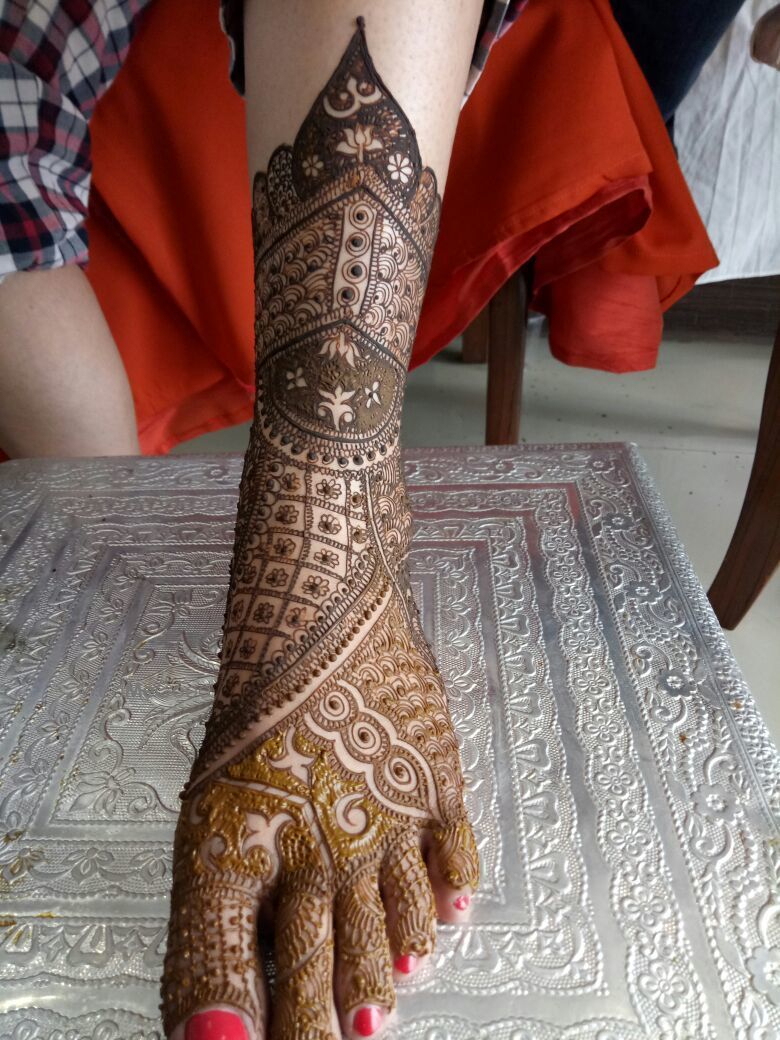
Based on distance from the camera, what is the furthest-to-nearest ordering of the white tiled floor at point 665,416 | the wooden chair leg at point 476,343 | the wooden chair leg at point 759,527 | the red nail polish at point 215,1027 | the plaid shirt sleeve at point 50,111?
the wooden chair leg at point 476,343 → the white tiled floor at point 665,416 → the wooden chair leg at point 759,527 → the plaid shirt sleeve at point 50,111 → the red nail polish at point 215,1027

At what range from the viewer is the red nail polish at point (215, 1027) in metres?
0.37

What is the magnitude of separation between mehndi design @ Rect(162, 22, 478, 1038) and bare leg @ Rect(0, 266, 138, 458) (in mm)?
423

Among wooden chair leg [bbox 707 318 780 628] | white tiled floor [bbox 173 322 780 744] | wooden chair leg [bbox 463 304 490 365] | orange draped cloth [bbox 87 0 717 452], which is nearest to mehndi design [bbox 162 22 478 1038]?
orange draped cloth [bbox 87 0 717 452]

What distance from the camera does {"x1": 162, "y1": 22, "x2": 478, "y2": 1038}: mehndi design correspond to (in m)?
0.41

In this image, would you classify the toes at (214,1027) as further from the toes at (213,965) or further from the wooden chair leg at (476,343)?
the wooden chair leg at (476,343)

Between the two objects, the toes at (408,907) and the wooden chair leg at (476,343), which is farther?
the wooden chair leg at (476,343)

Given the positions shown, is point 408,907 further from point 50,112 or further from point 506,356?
point 506,356

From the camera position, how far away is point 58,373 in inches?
36.1

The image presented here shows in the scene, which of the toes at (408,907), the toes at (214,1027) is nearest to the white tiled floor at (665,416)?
the toes at (408,907)

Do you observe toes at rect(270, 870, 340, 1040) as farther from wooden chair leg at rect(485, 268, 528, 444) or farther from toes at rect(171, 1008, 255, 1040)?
wooden chair leg at rect(485, 268, 528, 444)

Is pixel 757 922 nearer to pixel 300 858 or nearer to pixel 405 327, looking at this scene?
pixel 300 858

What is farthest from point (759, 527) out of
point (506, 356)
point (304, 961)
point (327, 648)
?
point (304, 961)

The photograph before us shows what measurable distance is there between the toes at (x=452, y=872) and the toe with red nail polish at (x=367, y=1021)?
2.9 inches

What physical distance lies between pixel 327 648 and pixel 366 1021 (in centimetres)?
20
